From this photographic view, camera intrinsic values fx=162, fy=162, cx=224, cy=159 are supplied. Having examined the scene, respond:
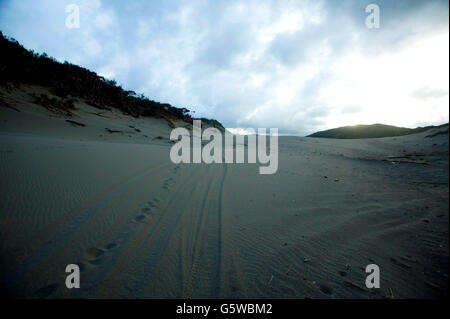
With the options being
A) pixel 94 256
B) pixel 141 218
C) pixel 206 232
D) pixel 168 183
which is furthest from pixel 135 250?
pixel 168 183

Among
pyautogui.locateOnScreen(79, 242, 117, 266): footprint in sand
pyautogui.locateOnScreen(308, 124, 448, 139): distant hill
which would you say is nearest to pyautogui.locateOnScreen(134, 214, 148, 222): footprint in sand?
pyautogui.locateOnScreen(79, 242, 117, 266): footprint in sand

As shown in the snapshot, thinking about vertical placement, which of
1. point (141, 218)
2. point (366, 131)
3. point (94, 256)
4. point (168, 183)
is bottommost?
point (94, 256)

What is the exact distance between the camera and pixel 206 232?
1847 mm

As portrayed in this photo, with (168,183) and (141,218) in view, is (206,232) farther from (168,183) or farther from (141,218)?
(168,183)

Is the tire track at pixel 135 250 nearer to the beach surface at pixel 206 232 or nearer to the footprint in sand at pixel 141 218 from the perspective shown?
the beach surface at pixel 206 232

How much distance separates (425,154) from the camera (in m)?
4.71

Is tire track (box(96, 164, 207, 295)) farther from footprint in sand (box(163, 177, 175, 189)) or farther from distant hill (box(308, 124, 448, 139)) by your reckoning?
distant hill (box(308, 124, 448, 139))

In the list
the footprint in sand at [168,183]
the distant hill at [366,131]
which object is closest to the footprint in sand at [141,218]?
the footprint in sand at [168,183]

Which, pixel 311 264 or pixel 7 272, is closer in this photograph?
pixel 7 272

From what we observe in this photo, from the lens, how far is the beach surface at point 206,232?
1.25m

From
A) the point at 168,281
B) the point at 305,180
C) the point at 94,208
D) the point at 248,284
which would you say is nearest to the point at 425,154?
the point at 305,180
